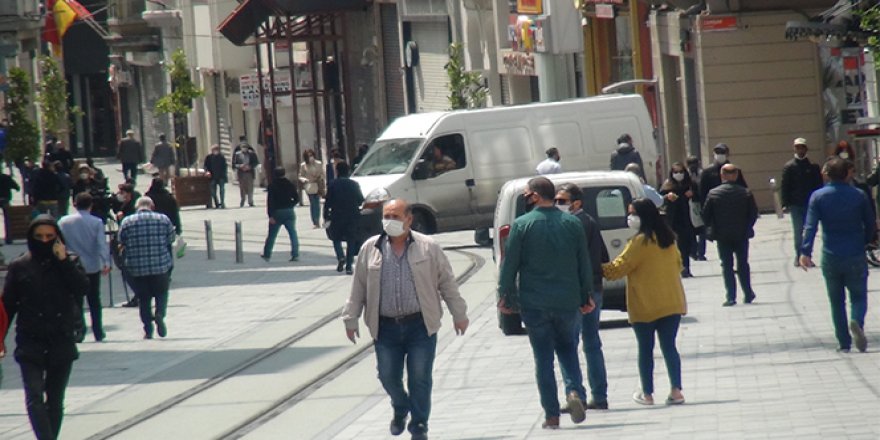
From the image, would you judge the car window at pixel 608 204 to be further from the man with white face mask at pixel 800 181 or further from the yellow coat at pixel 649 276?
the yellow coat at pixel 649 276

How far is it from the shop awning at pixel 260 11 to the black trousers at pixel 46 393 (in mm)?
35334

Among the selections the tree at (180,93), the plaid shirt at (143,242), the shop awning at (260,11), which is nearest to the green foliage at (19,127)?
the shop awning at (260,11)

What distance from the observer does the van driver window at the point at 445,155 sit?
27875 millimetres

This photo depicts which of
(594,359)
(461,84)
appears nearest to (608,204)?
(594,359)

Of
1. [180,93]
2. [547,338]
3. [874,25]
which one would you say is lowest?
[547,338]

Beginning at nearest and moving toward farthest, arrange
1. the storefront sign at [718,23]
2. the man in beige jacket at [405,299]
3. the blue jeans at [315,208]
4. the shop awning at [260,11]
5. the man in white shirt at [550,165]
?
the man in beige jacket at [405,299]
the man in white shirt at [550,165]
the storefront sign at [718,23]
the blue jeans at [315,208]
the shop awning at [260,11]

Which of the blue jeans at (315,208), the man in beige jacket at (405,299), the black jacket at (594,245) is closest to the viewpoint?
the man in beige jacket at (405,299)

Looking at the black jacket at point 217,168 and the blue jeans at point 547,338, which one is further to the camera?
the black jacket at point 217,168

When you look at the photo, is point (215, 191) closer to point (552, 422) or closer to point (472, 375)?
point (472, 375)

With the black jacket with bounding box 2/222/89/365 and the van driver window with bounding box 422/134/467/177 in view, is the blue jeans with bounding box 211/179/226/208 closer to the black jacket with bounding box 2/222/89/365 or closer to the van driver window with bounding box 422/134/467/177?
the van driver window with bounding box 422/134/467/177

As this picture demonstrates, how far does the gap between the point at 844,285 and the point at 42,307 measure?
232 inches

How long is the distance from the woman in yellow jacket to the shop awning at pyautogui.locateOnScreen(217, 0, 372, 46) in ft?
116

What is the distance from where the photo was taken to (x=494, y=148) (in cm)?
2788

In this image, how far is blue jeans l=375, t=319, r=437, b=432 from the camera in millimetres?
10875
